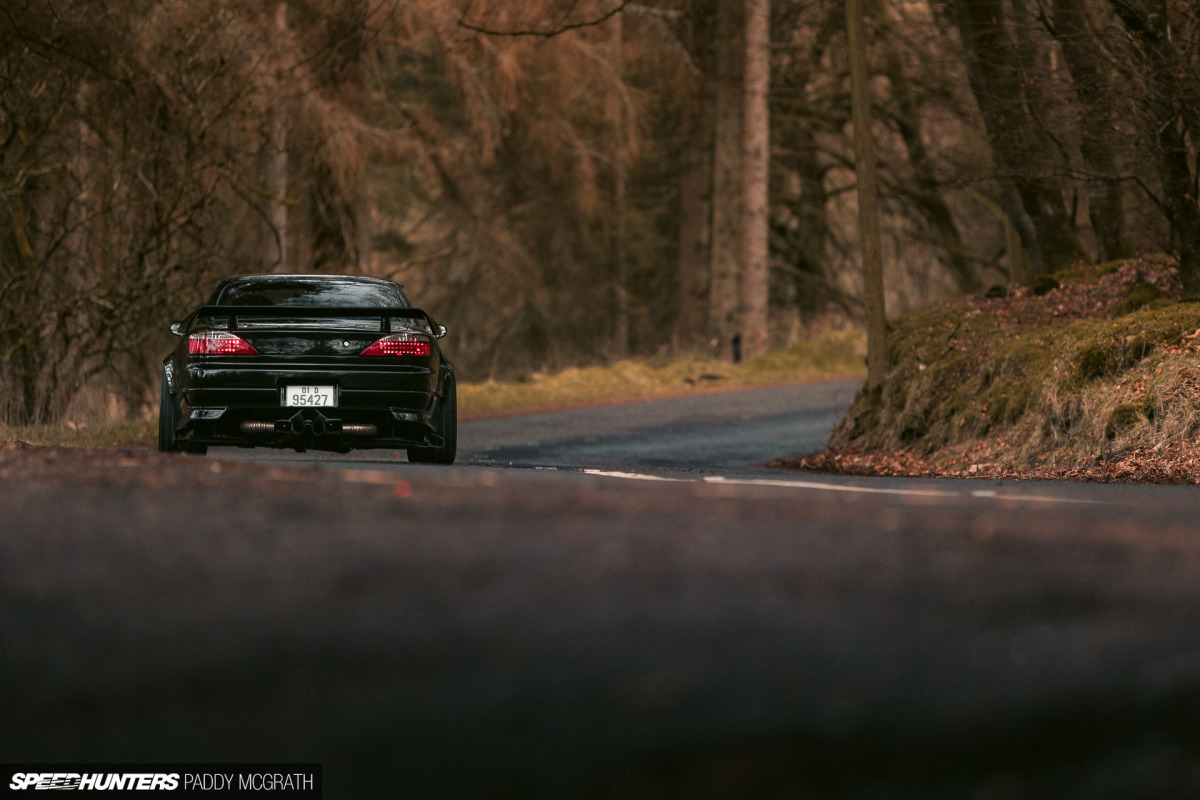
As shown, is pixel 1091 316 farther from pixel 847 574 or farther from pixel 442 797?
pixel 442 797

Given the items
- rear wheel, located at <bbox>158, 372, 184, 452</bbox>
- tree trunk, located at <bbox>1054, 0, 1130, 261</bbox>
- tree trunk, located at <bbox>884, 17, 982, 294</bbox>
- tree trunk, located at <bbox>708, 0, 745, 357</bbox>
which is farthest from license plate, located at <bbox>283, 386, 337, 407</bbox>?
tree trunk, located at <bbox>884, 17, 982, 294</bbox>

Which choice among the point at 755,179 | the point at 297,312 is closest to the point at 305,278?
the point at 297,312

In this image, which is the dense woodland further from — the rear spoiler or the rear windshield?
the rear spoiler

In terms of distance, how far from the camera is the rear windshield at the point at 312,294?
13.4 metres

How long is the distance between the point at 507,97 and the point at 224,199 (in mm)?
7346

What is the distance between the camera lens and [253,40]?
21.9 m

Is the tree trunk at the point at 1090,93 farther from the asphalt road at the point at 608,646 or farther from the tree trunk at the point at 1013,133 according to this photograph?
the asphalt road at the point at 608,646

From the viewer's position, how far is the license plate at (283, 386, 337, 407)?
1228 centimetres

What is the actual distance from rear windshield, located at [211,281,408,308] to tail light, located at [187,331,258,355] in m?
0.93

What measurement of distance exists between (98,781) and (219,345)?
8835 millimetres

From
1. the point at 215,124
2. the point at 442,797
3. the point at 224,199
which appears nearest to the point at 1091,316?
the point at 215,124

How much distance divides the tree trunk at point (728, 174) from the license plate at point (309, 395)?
24078 mm

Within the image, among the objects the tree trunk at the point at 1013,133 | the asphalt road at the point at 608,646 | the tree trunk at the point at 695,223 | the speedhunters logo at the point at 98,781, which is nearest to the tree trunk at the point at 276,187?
the tree trunk at the point at 1013,133

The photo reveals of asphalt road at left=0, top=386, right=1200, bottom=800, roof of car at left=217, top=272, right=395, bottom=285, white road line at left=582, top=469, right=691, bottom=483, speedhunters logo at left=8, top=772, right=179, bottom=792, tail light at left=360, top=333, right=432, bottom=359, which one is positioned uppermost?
roof of car at left=217, top=272, right=395, bottom=285
